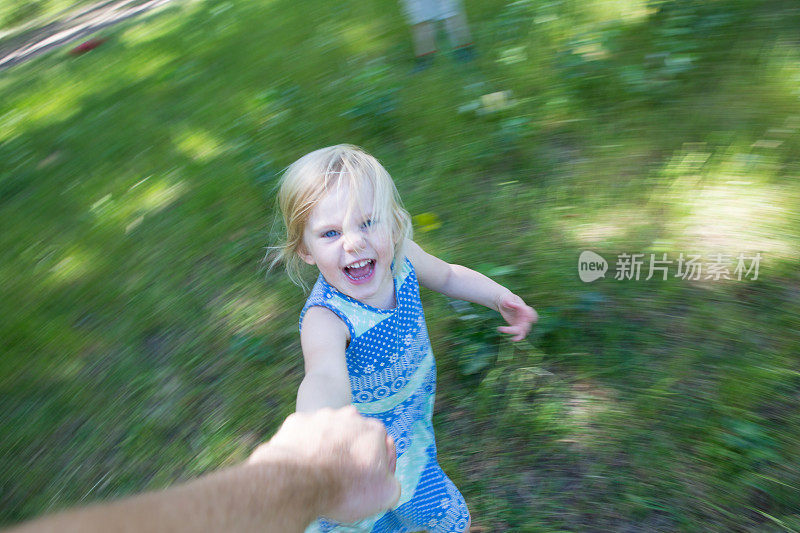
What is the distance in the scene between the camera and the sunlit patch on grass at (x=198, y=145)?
140 inches

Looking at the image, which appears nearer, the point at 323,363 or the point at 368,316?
the point at 323,363

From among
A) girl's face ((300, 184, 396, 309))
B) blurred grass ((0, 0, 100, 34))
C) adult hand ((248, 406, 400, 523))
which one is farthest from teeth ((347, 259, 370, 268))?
blurred grass ((0, 0, 100, 34))

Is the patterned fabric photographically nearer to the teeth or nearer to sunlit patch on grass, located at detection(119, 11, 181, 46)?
the teeth

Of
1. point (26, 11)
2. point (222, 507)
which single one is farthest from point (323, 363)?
point (26, 11)

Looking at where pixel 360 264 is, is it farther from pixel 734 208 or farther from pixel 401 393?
pixel 734 208

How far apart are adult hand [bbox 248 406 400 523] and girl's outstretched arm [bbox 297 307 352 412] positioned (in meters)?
0.34

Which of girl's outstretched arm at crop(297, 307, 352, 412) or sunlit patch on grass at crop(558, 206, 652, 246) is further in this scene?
sunlit patch on grass at crop(558, 206, 652, 246)

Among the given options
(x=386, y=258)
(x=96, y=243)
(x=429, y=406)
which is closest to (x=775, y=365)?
(x=429, y=406)

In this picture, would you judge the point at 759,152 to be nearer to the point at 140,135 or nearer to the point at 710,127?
the point at 710,127

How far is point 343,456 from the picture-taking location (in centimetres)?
112

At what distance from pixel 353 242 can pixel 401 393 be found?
504 mm

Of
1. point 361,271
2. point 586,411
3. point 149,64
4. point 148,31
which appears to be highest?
point 148,31

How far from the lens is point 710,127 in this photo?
2672 mm

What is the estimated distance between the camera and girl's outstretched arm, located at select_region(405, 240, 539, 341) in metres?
2.04
